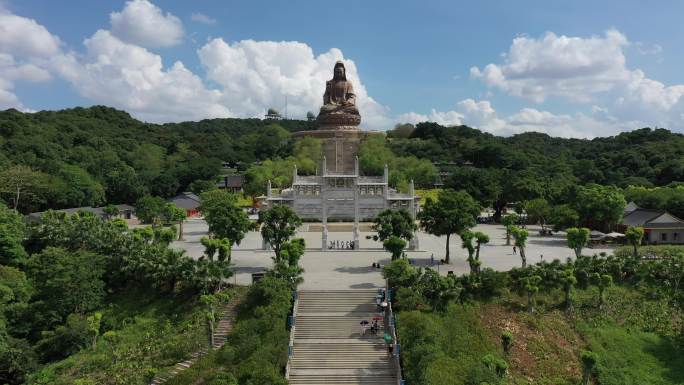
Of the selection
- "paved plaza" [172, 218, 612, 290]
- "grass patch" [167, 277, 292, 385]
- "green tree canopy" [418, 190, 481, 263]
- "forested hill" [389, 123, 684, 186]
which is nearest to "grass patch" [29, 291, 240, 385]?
"grass patch" [167, 277, 292, 385]

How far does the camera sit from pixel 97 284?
2695cm

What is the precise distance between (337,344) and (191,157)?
208 ft

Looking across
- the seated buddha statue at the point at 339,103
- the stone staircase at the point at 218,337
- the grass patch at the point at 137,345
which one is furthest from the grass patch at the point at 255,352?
the seated buddha statue at the point at 339,103

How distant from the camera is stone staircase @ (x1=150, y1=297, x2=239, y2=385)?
20.0 meters

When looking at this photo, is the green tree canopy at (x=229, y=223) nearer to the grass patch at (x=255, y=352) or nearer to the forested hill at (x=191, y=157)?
the grass patch at (x=255, y=352)

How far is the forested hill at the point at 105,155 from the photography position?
55.3 meters

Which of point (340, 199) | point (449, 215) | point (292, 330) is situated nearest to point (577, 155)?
point (340, 199)

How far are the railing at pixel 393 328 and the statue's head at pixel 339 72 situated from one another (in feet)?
226

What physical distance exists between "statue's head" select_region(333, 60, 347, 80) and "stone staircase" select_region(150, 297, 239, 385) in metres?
69.7

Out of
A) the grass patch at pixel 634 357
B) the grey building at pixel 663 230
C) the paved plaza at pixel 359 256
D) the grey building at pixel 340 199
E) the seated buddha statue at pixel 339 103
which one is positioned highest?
the seated buddha statue at pixel 339 103

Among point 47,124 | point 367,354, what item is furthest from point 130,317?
point 47,124

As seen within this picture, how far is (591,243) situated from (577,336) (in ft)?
57.7

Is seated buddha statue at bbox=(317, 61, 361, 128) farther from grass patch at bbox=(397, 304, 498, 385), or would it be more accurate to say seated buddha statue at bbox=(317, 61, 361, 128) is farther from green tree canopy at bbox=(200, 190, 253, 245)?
grass patch at bbox=(397, 304, 498, 385)

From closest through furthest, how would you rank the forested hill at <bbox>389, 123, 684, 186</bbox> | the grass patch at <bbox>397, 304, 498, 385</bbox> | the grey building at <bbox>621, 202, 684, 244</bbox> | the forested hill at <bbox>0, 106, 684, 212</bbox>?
the grass patch at <bbox>397, 304, 498, 385</bbox>, the grey building at <bbox>621, 202, 684, 244</bbox>, the forested hill at <bbox>0, 106, 684, 212</bbox>, the forested hill at <bbox>389, 123, 684, 186</bbox>
